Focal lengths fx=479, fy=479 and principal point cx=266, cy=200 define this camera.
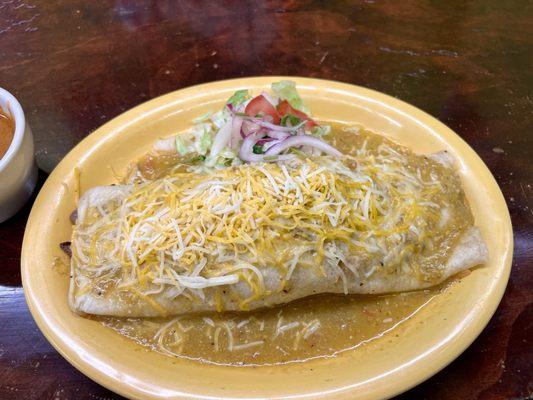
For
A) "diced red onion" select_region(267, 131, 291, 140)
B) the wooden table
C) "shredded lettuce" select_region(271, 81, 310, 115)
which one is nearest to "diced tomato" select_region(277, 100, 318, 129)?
"shredded lettuce" select_region(271, 81, 310, 115)

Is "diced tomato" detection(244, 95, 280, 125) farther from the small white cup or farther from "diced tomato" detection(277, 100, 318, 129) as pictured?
the small white cup

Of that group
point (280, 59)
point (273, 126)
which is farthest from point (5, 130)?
point (280, 59)

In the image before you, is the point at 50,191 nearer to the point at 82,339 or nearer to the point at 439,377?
the point at 82,339

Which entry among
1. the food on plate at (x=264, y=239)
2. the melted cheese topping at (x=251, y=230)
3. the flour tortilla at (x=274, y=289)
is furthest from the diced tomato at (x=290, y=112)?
the flour tortilla at (x=274, y=289)

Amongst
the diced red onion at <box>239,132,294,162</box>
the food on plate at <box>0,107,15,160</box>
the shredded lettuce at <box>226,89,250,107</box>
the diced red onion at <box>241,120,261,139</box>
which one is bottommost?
the diced red onion at <box>239,132,294,162</box>

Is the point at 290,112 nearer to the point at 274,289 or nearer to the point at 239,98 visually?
the point at 239,98
